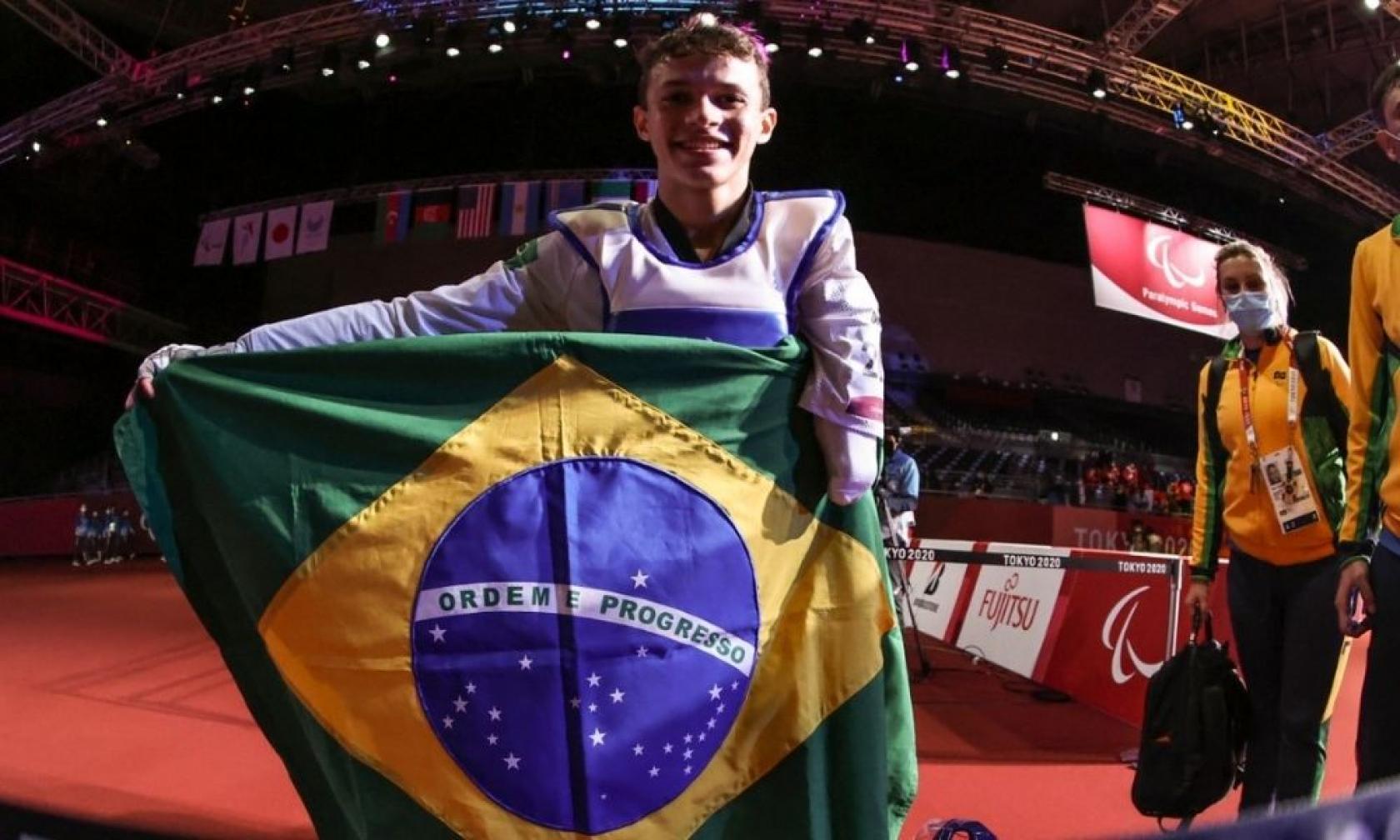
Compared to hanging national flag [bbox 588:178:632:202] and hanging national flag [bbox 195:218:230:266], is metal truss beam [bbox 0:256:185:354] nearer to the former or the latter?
hanging national flag [bbox 195:218:230:266]

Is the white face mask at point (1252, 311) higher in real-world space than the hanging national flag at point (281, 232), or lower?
lower

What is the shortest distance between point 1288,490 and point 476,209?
12290mm

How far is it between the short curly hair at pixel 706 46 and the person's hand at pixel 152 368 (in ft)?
3.04

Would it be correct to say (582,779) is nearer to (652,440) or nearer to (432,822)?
(432,822)

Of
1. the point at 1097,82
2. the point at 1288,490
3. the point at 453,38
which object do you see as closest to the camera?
the point at 1288,490

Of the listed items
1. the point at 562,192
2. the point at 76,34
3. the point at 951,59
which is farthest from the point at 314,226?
the point at 951,59

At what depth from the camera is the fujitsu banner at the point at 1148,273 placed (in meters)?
10.7

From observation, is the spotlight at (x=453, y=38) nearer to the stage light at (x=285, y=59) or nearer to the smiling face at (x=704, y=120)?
the stage light at (x=285, y=59)

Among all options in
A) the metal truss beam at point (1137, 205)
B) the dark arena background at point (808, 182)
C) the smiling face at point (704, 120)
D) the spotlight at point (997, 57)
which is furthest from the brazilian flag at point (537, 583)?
the metal truss beam at point (1137, 205)

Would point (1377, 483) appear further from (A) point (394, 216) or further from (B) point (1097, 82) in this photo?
(A) point (394, 216)

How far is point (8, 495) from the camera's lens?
1491 centimetres

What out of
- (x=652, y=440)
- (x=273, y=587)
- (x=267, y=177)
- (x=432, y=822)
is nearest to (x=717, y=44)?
(x=652, y=440)

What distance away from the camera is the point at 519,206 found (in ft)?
41.8

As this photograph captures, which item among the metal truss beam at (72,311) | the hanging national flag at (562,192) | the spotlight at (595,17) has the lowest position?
the metal truss beam at (72,311)
